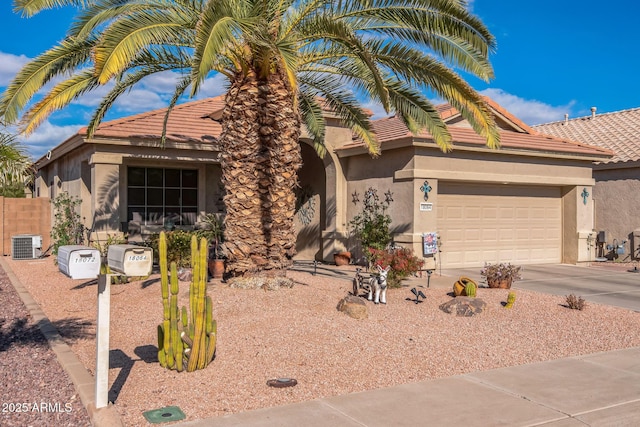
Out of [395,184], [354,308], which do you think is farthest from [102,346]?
[395,184]

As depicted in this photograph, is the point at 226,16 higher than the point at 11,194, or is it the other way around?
the point at 226,16

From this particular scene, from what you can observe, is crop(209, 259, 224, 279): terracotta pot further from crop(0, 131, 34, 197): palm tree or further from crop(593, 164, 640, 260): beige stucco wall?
crop(593, 164, 640, 260): beige stucco wall

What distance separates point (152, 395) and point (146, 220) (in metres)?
11.4

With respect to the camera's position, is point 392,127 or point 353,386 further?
point 392,127

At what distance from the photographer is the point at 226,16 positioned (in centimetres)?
854

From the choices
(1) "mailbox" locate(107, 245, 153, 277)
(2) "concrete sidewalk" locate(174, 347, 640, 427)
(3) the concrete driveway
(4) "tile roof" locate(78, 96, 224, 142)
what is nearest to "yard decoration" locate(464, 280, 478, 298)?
(3) the concrete driveway

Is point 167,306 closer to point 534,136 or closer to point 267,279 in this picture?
point 267,279

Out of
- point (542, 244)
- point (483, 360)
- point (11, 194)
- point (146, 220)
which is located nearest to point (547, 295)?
point (483, 360)

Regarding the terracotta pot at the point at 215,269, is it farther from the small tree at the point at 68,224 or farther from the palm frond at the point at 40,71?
the small tree at the point at 68,224

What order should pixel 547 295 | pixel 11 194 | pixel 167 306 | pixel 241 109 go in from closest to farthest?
pixel 167 306, pixel 241 109, pixel 547 295, pixel 11 194

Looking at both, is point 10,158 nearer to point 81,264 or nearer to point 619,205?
point 81,264

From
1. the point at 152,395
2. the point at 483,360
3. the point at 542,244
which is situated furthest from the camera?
the point at 542,244

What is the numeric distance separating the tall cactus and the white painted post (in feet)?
3.24

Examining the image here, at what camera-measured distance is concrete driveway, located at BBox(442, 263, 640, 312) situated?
39.2ft
